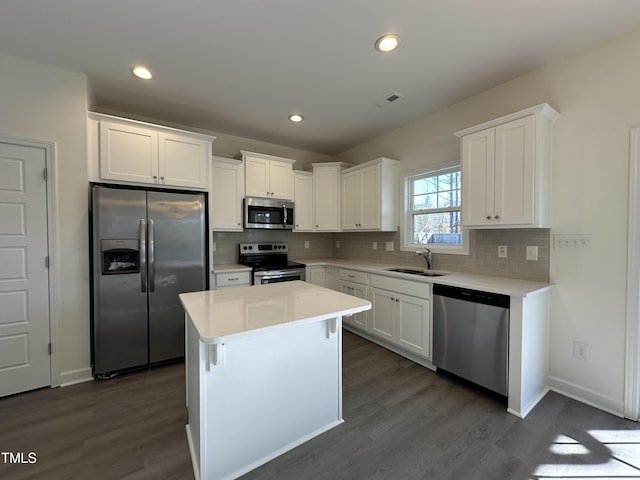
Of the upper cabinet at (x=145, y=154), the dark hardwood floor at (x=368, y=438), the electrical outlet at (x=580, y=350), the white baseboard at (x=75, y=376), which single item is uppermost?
the upper cabinet at (x=145, y=154)

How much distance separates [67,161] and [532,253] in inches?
165

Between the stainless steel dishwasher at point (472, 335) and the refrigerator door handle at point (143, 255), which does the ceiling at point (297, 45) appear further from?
the stainless steel dishwasher at point (472, 335)

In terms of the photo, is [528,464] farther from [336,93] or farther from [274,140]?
[274,140]

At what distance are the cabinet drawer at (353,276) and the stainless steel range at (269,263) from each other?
56 centimetres

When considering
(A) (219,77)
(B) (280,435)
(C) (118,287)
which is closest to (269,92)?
(A) (219,77)

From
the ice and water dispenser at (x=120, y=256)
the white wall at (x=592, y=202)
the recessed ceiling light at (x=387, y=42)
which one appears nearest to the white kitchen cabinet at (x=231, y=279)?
the ice and water dispenser at (x=120, y=256)

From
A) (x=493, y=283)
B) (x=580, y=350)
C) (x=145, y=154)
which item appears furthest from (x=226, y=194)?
(x=580, y=350)

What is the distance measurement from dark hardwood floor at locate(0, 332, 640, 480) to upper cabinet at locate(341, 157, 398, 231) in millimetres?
2033

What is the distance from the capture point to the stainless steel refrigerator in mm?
2443

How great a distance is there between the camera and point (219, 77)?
7.98 ft

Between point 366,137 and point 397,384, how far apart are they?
3250 millimetres

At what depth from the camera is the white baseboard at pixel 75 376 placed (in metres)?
2.38

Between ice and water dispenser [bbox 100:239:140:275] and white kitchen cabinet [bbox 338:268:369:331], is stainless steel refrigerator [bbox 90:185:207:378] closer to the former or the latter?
ice and water dispenser [bbox 100:239:140:275]

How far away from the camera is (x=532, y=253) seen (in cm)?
238
